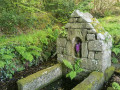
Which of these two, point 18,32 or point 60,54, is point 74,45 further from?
point 18,32

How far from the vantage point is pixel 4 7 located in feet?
22.2

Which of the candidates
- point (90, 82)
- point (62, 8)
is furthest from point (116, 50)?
point (62, 8)

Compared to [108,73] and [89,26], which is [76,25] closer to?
[89,26]

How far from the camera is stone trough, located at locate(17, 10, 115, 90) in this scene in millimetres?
3562

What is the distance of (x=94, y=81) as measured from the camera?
10.7ft

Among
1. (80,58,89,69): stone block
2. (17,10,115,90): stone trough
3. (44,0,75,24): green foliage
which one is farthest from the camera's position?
(44,0,75,24): green foliage

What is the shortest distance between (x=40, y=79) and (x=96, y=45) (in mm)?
2319

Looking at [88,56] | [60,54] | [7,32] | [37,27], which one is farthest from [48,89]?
[37,27]

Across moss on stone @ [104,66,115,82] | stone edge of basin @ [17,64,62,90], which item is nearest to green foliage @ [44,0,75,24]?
stone edge of basin @ [17,64,62,90]

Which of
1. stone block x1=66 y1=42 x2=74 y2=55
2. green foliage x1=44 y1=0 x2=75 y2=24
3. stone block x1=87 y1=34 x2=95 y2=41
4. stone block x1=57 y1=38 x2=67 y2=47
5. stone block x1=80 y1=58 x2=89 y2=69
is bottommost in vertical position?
stone block x1=80 y1=58 x2=89 y2=69

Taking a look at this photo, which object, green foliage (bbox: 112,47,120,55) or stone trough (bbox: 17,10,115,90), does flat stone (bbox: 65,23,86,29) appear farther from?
green foliage (bbox: 112,47,120,55)

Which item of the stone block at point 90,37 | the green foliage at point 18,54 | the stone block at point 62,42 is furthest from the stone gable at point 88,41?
the green foliage at point 18,54

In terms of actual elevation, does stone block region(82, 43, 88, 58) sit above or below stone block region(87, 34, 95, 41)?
below

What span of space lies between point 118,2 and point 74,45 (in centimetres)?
902
